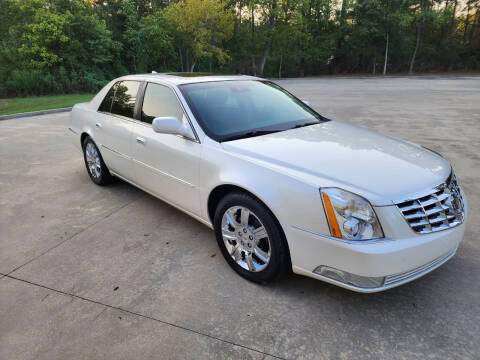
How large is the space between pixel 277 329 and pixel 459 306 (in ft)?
4.23

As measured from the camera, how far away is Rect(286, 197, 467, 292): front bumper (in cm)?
206

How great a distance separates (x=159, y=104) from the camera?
3.55m

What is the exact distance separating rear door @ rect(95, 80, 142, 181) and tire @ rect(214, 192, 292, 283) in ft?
5.39

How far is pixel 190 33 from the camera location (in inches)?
1325

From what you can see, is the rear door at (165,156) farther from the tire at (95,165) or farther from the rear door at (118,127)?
the tire at (95,165)

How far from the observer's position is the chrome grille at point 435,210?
→ 2.17m

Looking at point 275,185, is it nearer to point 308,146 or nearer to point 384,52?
point 308,146

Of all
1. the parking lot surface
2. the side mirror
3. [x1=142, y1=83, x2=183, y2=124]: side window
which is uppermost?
[x1=142, y1=83, x2=183, y2=124]: side window

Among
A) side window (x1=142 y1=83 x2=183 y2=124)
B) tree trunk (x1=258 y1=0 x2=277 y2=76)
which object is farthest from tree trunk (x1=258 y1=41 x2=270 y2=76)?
side window (x1=142 y1=83 x2=183 y2=124)

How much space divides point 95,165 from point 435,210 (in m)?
4.25

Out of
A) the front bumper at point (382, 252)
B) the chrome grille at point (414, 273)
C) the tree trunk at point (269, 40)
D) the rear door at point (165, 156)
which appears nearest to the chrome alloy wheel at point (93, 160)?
the rear door at point (165, 156)

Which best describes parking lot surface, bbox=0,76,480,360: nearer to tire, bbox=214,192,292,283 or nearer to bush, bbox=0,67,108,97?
tire, bbox=214,192,292,283

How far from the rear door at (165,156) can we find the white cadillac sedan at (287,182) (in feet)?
0.04

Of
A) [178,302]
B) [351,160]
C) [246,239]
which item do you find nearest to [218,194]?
[246,239]
